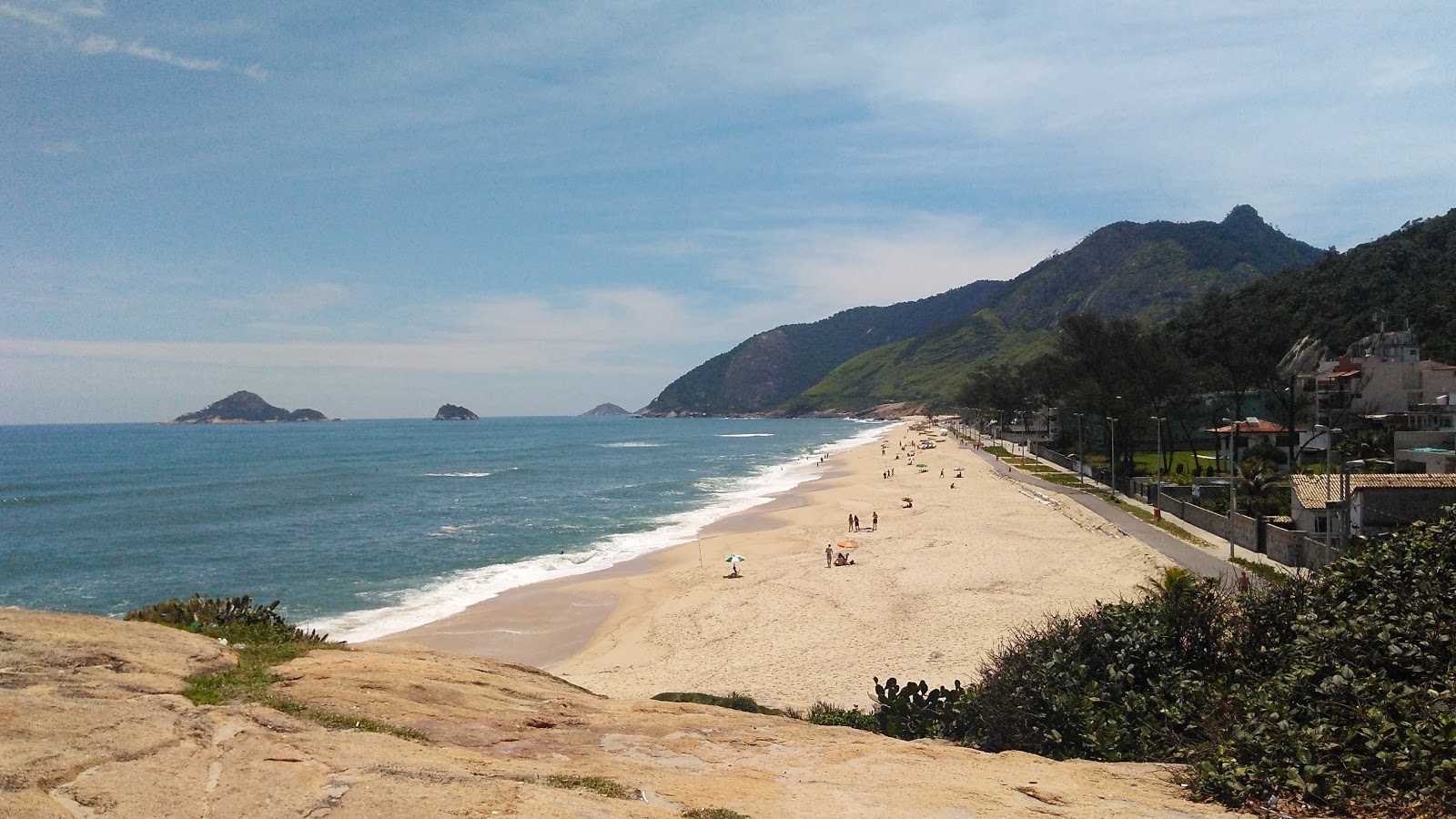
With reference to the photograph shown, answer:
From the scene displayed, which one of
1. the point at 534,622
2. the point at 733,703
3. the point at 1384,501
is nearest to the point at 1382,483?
the point at 1384,501

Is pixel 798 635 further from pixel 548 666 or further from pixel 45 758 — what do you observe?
pixel 45 758

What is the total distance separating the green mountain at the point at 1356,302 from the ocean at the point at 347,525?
4341 centimetres

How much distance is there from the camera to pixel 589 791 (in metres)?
6.86

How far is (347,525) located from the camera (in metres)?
45.9

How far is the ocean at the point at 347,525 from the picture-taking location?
29906mm

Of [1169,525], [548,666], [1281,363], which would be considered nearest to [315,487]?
[548,666]

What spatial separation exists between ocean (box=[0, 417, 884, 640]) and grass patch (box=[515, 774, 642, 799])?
1913cm

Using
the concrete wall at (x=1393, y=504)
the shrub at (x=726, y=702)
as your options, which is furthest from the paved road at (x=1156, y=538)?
the shrub at (x=726, y=702)

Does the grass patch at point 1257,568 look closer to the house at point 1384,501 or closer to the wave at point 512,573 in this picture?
the house at point 1384,501

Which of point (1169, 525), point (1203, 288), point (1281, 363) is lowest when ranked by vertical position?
point (1169, 525)

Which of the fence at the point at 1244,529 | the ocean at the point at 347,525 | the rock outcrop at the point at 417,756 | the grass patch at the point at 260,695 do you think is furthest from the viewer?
the ocean at the point at 347,525

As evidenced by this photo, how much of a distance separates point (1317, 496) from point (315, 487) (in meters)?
66.0

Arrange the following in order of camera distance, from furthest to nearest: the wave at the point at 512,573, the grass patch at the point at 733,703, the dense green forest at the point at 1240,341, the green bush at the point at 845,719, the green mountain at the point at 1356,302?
the green mountain at the point at 1356,302, the dense green forest at the point at 1240,341, the wave at the point at 512,573, the grass patch at the point at 733,703, the green bush at the point at 845,719

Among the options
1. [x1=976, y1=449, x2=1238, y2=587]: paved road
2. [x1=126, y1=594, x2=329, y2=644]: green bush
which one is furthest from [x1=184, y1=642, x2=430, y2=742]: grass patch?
[x1=976, y1=449, x2=1238, y2=587]: paved road
